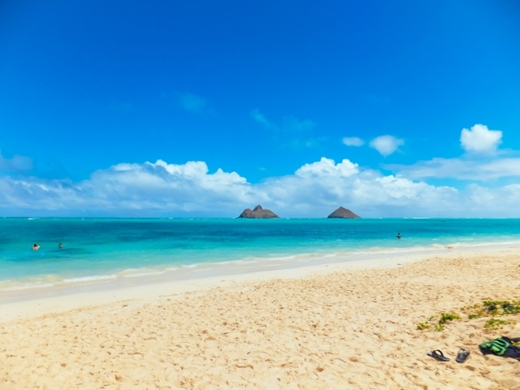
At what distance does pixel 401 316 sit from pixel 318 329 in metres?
2.81

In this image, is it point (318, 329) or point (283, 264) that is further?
point (283, 264)

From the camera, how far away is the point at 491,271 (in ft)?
51.9

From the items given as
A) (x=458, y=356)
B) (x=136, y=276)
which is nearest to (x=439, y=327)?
(x=458, y=356)

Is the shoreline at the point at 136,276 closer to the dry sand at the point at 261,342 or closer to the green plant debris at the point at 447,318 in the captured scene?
the dry sand at the point at 261,342

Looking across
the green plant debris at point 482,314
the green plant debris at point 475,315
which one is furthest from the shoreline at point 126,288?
the green plant debris at point 475,315

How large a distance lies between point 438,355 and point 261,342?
160 inches

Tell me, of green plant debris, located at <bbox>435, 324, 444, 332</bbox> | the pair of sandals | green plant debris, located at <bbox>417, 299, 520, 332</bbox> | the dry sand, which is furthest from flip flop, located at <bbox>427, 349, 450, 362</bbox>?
green plant debris, located at <bbox>417, 299, 520, 332</bbox>

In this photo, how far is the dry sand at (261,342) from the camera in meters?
5.79

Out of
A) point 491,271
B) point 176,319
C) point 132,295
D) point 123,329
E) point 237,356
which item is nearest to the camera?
point 237,356

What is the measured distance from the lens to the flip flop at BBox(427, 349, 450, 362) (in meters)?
6.07

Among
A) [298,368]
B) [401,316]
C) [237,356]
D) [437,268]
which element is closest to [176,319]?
[237,356]

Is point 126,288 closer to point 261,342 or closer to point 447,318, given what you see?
point 261,342

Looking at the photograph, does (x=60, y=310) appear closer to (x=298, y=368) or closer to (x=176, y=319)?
(x=176, y=319)

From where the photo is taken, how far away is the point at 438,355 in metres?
6.19
